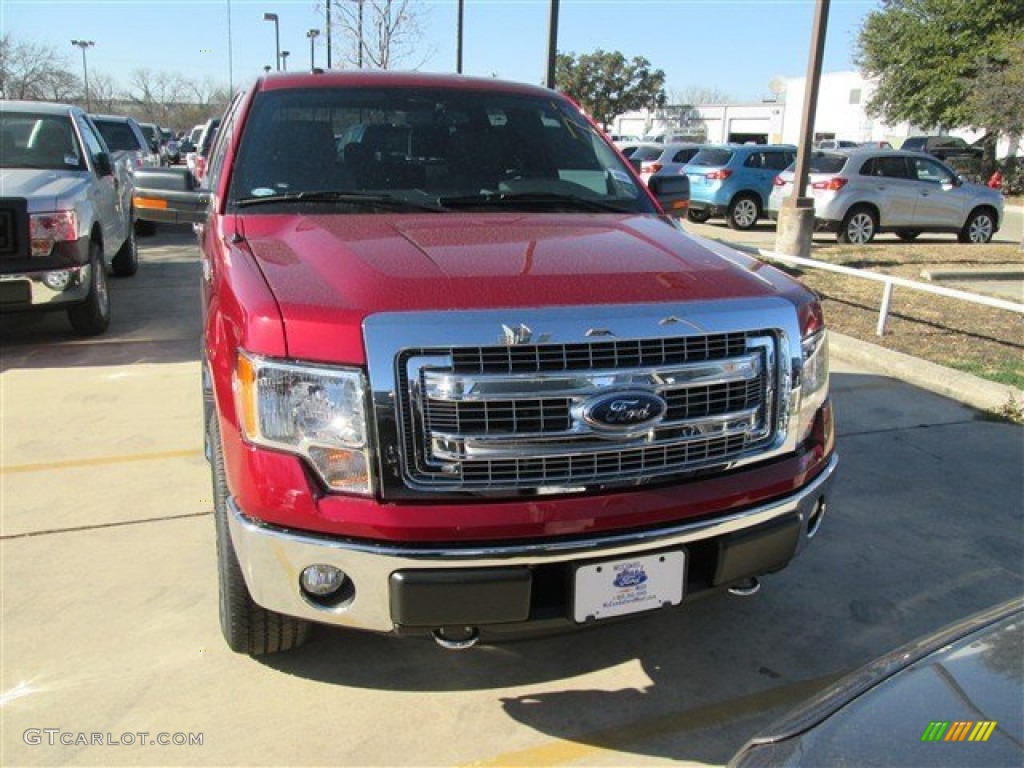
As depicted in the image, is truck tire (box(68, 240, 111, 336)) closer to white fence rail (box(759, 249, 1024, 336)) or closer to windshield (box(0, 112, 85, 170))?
windshield (box(0, 112, 85, 170))

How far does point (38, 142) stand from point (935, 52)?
3102cm

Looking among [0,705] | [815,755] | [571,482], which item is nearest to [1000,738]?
[815,755]

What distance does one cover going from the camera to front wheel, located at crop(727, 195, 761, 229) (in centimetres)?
1706

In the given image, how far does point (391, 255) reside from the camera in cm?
258

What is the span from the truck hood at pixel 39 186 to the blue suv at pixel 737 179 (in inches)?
491

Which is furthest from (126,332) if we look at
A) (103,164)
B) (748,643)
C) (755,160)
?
(755,160)

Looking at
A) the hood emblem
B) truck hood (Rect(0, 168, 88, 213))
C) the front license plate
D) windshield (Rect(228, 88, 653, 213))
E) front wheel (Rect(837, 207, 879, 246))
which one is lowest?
the front license plate

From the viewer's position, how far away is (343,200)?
328 cm

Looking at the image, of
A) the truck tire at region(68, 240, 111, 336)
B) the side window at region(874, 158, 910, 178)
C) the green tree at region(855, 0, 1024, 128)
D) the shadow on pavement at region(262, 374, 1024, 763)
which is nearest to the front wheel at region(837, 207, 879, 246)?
the side window at region(874, 158, 910, 178)

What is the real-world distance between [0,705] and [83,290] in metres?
4.64

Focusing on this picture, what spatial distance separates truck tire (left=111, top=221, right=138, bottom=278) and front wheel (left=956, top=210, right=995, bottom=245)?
13831mm

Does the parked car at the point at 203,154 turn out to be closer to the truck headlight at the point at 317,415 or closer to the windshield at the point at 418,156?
the windshield at the point at 418,156

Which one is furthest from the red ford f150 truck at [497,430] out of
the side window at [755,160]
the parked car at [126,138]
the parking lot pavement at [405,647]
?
the side window at [755,160]

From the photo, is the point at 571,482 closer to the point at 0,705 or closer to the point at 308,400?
the point at 308,400
